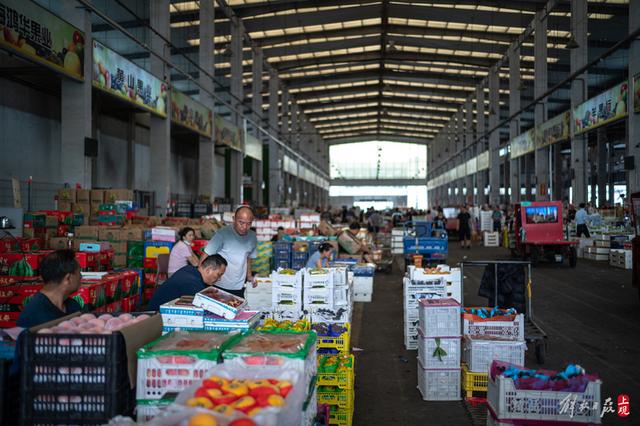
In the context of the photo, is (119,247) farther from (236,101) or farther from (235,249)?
(236,101)

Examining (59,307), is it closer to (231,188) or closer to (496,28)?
(231,188)

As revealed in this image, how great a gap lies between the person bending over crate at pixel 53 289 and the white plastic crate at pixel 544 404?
294cm

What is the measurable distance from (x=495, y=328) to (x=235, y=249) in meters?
3.06

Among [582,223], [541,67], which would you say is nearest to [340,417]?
[582,223]

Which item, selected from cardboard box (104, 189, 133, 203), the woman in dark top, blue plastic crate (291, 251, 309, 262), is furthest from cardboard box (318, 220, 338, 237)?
the woman in dark top

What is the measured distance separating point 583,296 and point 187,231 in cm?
840

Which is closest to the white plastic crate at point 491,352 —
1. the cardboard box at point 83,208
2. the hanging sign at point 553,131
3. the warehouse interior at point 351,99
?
the warehouse interior at point 351,99

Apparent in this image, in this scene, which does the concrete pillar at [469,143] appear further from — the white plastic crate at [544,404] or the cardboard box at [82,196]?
the white plastic crate at [544,404]

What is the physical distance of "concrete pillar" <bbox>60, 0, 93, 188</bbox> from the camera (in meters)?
13.2

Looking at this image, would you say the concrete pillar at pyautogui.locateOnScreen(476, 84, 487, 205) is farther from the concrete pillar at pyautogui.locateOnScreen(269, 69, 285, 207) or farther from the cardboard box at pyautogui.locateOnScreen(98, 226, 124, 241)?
the cardboard box at pyautogui.locateOnScreen(98, 226, 124, 241)

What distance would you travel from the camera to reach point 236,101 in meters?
28.5

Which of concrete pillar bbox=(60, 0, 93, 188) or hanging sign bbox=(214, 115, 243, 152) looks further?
hanging sign bbox=(214, 115, 243, 152)

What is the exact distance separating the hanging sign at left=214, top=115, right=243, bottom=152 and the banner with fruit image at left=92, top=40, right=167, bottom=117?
6499 millimetres

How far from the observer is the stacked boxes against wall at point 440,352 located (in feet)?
18.3
